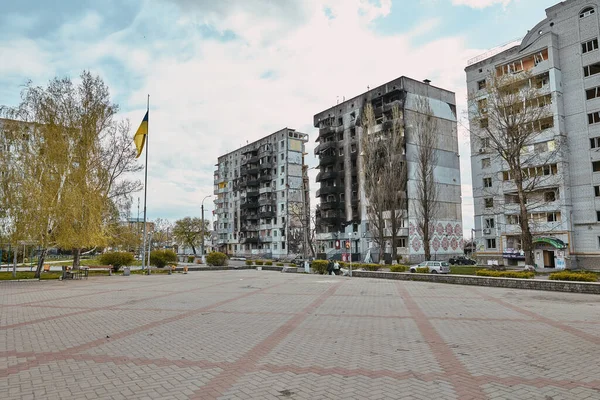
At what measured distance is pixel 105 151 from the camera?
3086 centimetres

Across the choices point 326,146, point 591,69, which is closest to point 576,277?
point 591,69

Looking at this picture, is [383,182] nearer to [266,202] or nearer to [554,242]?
[554,242]

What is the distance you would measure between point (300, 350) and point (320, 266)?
2527 centimetres

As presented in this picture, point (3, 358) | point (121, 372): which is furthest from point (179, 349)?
point (3, 358)

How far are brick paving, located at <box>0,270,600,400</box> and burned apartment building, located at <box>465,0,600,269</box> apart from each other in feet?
87.6

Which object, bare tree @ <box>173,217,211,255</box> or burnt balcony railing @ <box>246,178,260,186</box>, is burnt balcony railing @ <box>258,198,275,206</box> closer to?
burnt balcony railing @ <box>246,178,260,186</box>

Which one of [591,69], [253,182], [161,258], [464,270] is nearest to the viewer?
[464,270]

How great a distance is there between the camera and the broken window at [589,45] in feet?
119

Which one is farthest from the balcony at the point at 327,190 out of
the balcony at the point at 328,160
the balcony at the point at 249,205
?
the balcony at the point at 249,205

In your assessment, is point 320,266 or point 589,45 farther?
point 589,45

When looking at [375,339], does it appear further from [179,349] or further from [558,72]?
[558,72]

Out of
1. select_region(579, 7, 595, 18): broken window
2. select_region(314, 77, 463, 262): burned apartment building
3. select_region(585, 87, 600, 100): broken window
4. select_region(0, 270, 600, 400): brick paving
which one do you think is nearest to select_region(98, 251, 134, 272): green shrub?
select_region(0, 270, 600, 400): brick paving

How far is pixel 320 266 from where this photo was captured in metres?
32.4

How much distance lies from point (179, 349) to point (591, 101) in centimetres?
4242
